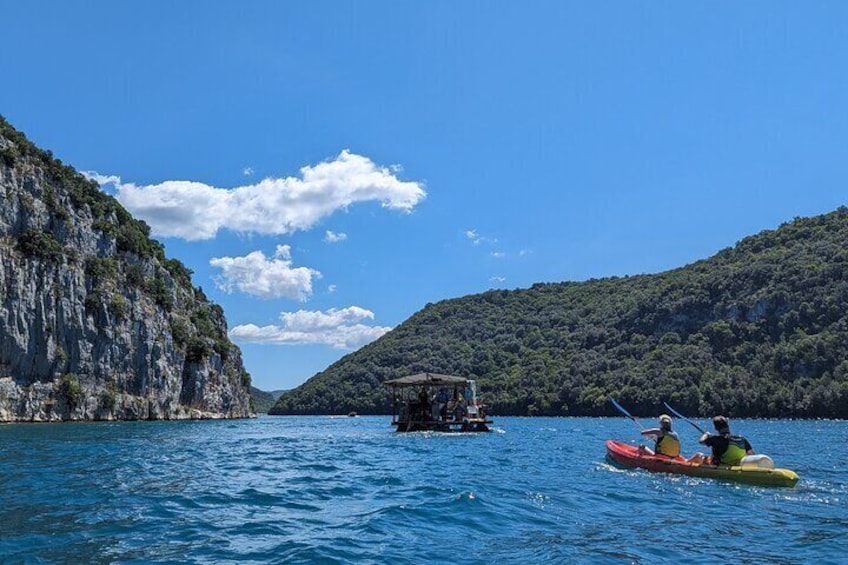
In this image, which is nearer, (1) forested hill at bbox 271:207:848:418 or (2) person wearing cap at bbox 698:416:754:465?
(2) person wearing cap at bbox 698:416:754:465

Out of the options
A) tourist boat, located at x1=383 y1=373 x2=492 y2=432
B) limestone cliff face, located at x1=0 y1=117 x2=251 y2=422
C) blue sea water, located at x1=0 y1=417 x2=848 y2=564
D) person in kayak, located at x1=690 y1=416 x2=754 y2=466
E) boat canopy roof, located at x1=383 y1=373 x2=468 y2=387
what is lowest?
blue sea water, located at x1=0 y1=417 x2=848 y2=564

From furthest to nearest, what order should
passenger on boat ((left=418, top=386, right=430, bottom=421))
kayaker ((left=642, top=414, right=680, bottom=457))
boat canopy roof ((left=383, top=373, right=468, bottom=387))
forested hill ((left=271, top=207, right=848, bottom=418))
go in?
forested hill ((left=271, top=207, right=848, bottom=418))
passenger on boat ((left=418, top=386, right=430, bottom=421))
boat canopy roof ((left=383, top=373, right=468, bottom=387))
kayaker ((left=642, top=414, right=680, bottom=457))

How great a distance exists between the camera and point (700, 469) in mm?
20219

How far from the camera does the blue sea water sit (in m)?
10.4

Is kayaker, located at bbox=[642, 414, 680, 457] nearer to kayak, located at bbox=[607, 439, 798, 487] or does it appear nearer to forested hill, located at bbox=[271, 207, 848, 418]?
kayak, located at bbox=[607, 439, 798, 487]

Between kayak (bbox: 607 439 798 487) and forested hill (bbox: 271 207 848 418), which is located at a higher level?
forested hill (bbox: 271 207 848 418)

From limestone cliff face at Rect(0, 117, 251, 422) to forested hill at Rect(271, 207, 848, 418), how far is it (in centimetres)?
6836

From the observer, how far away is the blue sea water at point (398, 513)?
408 inches

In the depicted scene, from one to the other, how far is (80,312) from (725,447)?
68.1m

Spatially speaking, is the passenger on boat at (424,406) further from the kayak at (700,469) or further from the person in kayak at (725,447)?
the person in kayak at (725,447)

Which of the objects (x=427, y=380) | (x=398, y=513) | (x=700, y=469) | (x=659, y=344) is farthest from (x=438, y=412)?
(x=659, y=344)

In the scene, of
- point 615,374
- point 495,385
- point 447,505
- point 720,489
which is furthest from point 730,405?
point 447,505

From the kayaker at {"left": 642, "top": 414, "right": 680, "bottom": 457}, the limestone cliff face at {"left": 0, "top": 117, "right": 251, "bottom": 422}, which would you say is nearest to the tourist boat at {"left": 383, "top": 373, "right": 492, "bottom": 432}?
the kayaker at {"left": 642, "top": 414, "right": 680, "bottom": 457}

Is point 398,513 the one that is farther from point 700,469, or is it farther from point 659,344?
point 659,344
